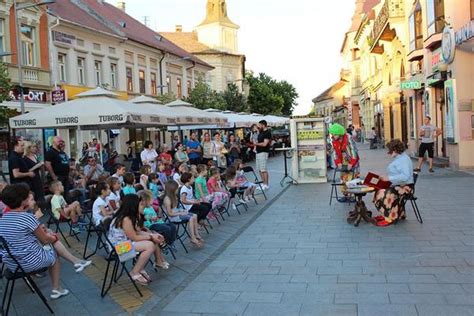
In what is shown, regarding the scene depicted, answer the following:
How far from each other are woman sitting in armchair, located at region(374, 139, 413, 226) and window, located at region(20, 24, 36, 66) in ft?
65.4

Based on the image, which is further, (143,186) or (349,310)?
(143,186)

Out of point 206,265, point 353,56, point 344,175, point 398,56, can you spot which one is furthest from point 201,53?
point 206,265

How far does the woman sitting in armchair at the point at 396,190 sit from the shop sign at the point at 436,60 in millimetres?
10470

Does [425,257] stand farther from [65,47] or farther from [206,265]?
[65,47]

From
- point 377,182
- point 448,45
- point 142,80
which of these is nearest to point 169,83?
point 142,80

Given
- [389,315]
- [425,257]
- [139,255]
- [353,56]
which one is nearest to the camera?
[389,315]

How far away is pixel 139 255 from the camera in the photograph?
611 centimetres

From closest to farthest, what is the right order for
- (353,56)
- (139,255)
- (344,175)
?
(139,255) < (344,175) < (353,56)

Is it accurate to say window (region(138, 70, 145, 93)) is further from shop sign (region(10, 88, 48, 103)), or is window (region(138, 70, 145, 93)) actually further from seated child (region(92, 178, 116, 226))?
seated child (region(92, 178, 116, 226))

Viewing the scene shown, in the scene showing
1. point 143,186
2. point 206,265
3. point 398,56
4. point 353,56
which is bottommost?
point 206,265

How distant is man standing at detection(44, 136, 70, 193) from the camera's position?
10.7 metres

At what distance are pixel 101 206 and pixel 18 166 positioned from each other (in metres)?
2.95

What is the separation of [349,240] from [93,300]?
3.90 meters

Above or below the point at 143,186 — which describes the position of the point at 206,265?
below
